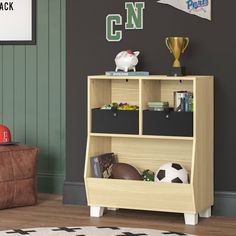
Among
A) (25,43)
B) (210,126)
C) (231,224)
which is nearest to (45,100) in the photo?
(25,43)

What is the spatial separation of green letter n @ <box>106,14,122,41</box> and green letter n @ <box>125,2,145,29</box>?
7cm

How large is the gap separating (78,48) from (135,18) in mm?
481

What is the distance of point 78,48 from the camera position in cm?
556

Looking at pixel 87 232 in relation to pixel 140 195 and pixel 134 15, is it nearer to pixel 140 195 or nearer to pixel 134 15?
pixel 140 195

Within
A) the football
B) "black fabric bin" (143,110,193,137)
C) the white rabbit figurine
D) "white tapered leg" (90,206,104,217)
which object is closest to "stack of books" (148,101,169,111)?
"black fabric bin" (143,110,193,137)

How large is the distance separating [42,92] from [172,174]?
159 centimetres

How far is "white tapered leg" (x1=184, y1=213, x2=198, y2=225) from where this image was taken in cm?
494

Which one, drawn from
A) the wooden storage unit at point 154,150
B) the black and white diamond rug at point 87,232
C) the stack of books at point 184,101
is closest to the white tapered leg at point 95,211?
the wooden storage unit at point 154,150

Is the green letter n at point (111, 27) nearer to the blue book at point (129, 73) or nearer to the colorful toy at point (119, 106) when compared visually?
the blue book at point (129, 73)

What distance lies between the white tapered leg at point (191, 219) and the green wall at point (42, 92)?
1.45 m

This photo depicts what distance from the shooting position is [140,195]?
504 cm

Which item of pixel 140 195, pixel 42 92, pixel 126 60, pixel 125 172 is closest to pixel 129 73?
pixel 126 60

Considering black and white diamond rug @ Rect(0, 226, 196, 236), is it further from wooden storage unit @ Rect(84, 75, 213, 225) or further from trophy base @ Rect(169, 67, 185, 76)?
trophy base @ Rect(169, 67, 185, 76)

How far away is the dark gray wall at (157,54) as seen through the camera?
518 cm
